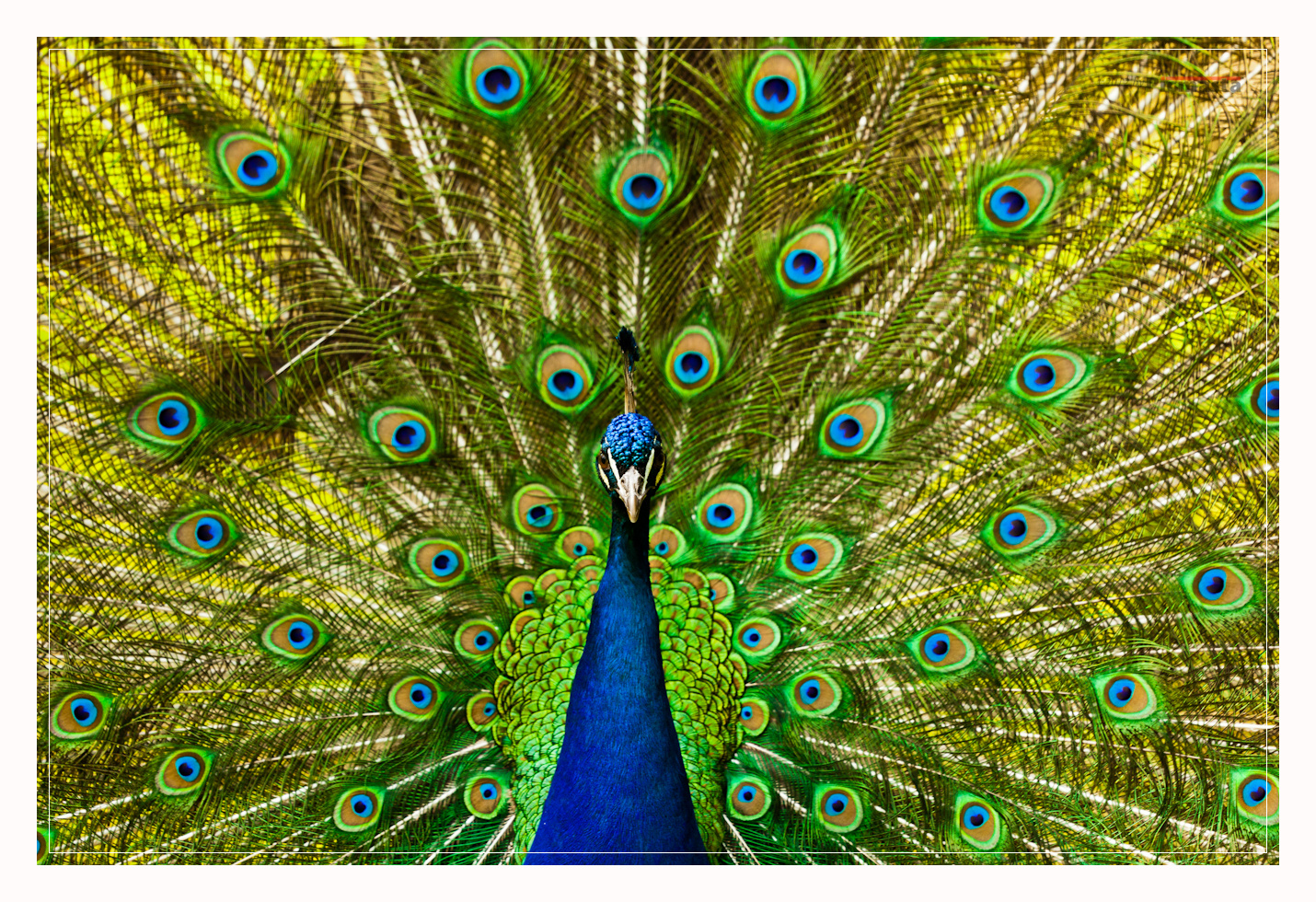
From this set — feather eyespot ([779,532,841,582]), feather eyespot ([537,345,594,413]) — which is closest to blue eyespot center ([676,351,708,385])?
feather eyespot ([537,345,594,413])

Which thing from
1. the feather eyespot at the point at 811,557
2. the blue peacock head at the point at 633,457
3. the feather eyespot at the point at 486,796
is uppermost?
the blue peacock head at the point at 633,457

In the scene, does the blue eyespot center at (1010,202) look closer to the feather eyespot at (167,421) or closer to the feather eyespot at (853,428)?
the feather eyespot at (853,428)

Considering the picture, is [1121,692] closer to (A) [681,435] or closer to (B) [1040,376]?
(B) [1040,376]

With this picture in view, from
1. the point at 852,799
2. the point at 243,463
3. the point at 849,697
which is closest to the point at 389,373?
the point at 243,463

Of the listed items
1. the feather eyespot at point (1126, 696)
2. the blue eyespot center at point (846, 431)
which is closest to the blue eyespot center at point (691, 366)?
the blue eyespot center at point (846, 431)

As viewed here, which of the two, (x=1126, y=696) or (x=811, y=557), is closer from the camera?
(x=1126, y=696)

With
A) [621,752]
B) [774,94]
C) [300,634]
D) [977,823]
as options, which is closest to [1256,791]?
[977,823]

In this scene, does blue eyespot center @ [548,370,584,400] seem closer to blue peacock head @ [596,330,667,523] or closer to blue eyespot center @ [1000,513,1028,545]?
blue peacock head @ [596,330,667,523]
